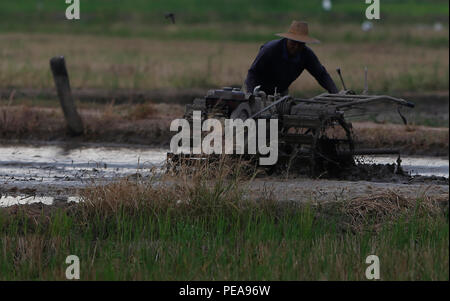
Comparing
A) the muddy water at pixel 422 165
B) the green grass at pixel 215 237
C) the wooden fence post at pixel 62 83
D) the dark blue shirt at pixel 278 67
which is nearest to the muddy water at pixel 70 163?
the wooden fence post at pixel 62 83

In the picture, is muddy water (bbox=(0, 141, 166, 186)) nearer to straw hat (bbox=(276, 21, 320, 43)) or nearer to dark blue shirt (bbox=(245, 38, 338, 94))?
dark blue shirt (bbox=(245, 38, 338, 94))

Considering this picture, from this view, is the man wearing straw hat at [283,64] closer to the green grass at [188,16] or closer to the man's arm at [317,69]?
the man's arm at [317,69]

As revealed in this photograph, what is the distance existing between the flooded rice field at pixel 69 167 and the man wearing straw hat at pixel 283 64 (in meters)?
1.39

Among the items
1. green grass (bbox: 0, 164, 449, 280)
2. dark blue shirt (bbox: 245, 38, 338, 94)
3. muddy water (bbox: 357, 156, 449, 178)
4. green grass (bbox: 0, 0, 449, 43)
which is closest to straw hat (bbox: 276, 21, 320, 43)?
dark blue shirt (bbox: 245, 38, 338, 94)

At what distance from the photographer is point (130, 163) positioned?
11617 millimetres

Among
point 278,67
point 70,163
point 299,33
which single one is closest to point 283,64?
point 278,67

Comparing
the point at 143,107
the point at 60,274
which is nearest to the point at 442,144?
the point at 143,107

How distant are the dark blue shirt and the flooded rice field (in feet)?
4.49

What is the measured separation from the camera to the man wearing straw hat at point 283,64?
9.89 metres

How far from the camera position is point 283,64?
10.0 metres

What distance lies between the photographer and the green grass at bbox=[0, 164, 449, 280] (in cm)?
616

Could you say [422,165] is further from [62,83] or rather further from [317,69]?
[62,83]

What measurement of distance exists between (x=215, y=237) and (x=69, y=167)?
14.5 ft
